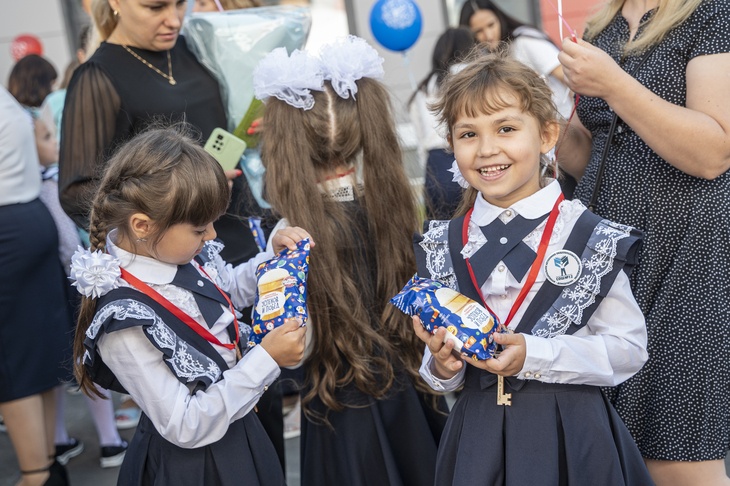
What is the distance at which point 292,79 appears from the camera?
2.40 meters

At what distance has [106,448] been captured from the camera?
4.00m

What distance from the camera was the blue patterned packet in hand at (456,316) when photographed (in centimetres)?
176

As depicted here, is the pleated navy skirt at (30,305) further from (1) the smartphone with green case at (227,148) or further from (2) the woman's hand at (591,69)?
(2) the woman's hand at (591,69)

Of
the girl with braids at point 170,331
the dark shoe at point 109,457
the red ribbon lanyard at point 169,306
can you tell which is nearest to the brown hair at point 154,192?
the girl with braids at point 170,331

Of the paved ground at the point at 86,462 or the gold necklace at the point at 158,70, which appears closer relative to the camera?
the gold necklace at the point at 158,70

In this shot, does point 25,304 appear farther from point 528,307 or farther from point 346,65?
point 528,307

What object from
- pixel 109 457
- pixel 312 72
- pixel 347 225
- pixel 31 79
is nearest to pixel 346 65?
pixel 312 72

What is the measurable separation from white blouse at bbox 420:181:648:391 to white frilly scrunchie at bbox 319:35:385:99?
0.62m

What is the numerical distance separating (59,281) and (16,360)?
39cm

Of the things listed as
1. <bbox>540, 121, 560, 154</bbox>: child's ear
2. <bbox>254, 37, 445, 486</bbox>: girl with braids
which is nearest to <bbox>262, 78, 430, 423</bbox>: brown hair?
<bbox>254, 37, 445, 486</bbox>: girl with braids

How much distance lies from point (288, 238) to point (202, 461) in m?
0.63

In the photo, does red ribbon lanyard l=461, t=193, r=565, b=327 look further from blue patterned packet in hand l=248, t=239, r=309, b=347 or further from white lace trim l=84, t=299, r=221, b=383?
white lace trim l=84, t=299, r=221, b=383

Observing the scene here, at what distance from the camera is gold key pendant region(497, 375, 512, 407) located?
1903 mm

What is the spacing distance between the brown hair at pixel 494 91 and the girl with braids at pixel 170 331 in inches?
23.1
